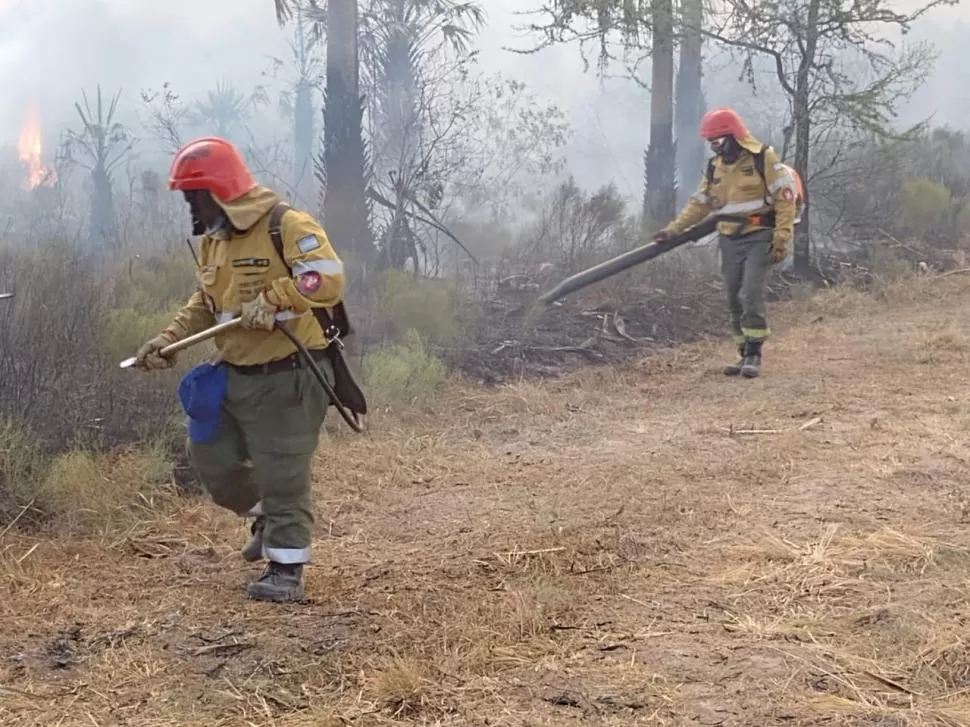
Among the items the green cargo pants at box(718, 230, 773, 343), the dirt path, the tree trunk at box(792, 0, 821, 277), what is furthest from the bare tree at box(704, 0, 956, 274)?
the dirt path

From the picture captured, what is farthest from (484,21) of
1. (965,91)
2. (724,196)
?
(965,91)

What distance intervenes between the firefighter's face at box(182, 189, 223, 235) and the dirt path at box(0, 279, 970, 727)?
1245 mm

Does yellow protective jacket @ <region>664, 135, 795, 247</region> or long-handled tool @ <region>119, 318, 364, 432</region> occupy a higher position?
yellow protective jacket @ <region>664, 135, 795, 247</region>

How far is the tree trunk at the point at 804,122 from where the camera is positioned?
36.6ft

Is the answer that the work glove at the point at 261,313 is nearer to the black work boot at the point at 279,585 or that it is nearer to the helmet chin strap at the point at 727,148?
the black work boot at the point at 279,585

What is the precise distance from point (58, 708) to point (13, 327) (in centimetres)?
293

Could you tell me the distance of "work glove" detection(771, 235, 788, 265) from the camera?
686 cm

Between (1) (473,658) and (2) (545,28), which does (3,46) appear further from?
(1) (473,658)

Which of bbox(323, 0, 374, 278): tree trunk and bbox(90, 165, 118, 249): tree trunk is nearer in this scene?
bbox(323, 0, 374, 278): tree trunk

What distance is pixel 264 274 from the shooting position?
11.3ft

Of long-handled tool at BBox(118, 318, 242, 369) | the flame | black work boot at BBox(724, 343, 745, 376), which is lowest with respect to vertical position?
black work boot at BBox(724, 343, 745, 376)

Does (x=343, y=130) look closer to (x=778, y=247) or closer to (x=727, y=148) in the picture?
(x=727, y=148)

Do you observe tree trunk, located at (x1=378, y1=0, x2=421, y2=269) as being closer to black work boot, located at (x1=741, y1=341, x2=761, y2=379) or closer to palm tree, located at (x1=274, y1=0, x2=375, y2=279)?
palm tree, located at (x1=274, y1=0, x2=375, y2=279)

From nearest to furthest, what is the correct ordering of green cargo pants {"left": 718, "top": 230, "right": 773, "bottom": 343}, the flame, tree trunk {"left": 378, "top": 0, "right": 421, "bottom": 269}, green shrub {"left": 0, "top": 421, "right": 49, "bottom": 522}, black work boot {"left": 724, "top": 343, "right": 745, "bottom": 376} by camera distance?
green shrub {"left": 0, "top": 421, "right": 49, "bottom": 522}
green cargo pants {"left": 718, "top": 230, "right": 773, "bottom": 343}
black work boot {"left": 724, "top": 343, "right": 745, "bottom": 376}
tree trunk {"left": 378, "top": 0, "right": 421, "bottom": 269}
the flame
